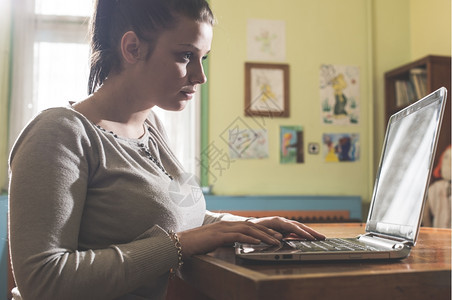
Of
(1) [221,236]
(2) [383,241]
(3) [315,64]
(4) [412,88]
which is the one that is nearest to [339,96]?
(3) [315,64]

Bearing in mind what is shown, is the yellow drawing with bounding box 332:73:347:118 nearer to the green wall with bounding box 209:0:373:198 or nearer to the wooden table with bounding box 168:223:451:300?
the green wall with bounding box 209:0:373:198

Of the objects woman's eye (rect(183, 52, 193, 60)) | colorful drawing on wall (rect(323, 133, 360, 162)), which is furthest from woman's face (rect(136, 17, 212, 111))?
colorful drawing on wall (rect(323, 133, 360, 162))

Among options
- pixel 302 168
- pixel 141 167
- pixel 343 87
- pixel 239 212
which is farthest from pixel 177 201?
pixel 343 87

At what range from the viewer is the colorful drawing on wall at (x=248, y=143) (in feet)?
11.9

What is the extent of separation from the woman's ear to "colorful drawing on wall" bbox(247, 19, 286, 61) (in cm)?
267

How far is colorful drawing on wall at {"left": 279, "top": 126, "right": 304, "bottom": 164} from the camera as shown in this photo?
3.69 m

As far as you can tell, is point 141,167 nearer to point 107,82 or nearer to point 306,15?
point 107,82

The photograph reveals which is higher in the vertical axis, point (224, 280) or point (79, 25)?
point (79, 25)

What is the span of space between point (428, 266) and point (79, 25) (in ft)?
10.8

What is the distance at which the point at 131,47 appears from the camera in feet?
3.59

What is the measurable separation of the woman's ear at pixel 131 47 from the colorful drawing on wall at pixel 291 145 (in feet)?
8.75

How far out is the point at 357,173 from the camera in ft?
12.5

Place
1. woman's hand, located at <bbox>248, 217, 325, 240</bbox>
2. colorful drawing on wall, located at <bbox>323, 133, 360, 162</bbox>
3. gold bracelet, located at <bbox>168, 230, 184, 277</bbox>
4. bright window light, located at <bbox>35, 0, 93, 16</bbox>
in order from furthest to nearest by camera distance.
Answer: colorful drawing on wall, located at <bbox>323, 133, 360, 162</bbox> → bright window light, located at <bbox>35, 0, 93, 16</bbox> → woman's hand, located at <bbox>248, 217, 325, 240</bbox> → gold bracelet, located at <bbox>168, 230, 184, 277</bbox>

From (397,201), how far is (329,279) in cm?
40
